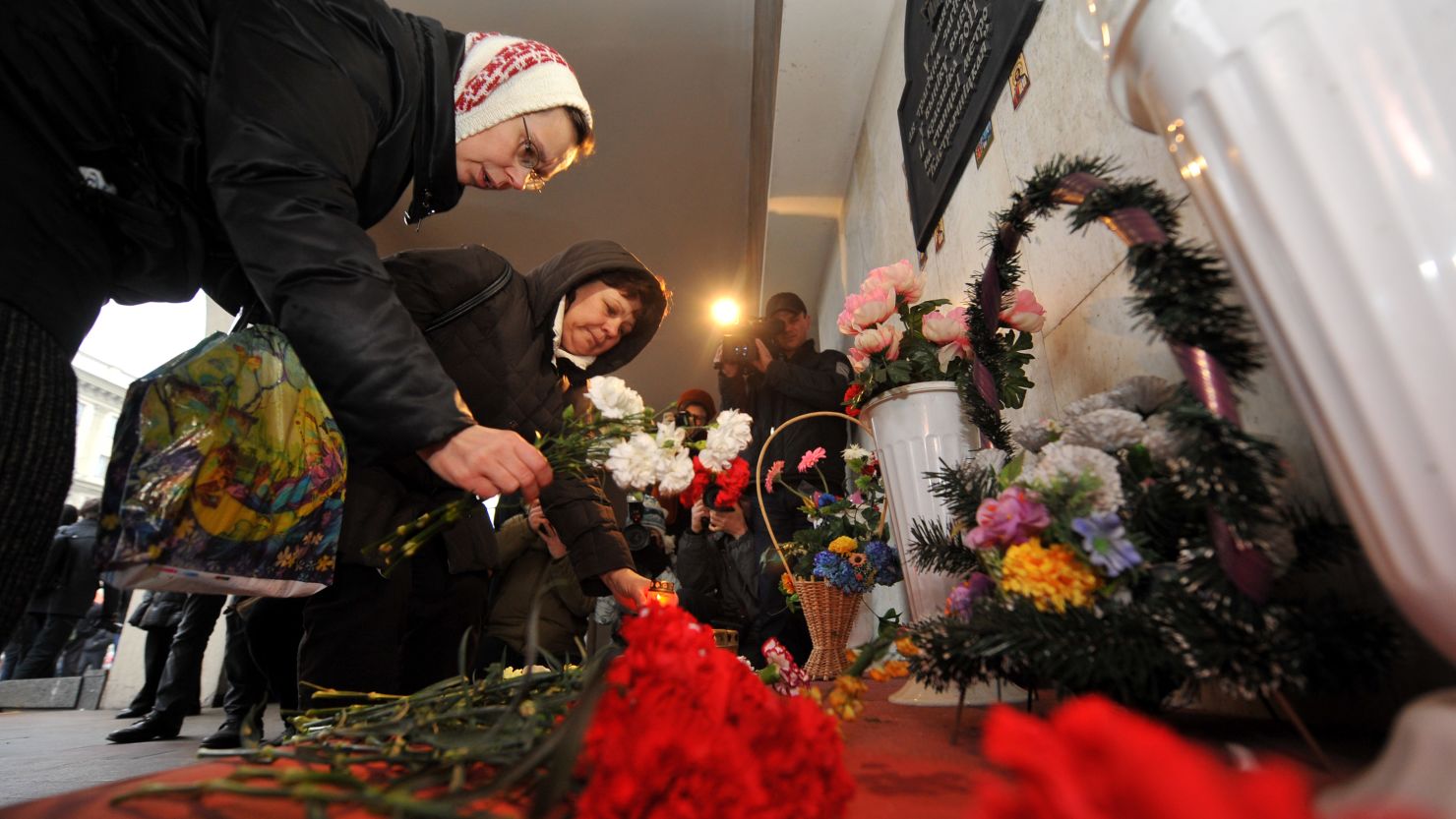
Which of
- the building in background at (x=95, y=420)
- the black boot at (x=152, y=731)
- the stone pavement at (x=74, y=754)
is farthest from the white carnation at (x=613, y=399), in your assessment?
the building in background at (x=95, y=420)

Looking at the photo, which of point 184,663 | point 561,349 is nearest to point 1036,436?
point 561,349

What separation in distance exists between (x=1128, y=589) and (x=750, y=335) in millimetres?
2571

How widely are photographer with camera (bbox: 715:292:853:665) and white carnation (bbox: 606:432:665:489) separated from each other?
37.5 inches

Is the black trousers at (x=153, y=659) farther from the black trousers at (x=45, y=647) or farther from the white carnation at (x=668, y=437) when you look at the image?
the white carnation at (x=668, y=437)

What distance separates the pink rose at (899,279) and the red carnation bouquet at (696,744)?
0.97m

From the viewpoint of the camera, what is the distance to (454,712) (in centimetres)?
48

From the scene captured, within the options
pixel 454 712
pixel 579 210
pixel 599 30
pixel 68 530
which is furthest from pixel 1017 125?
pixel 68 530

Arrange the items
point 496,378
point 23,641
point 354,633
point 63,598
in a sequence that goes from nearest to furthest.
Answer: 1. point 354,633
2. point 496,378
3. point 63,598
4. point 23,641

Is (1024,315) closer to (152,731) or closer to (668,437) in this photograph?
(668,437)

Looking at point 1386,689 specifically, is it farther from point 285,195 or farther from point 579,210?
point 579,210

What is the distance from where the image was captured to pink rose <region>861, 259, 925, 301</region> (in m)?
1.27

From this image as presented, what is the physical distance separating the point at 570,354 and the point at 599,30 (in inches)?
98.2

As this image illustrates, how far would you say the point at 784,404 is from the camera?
9.97ft

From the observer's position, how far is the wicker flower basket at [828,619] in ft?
4.78
